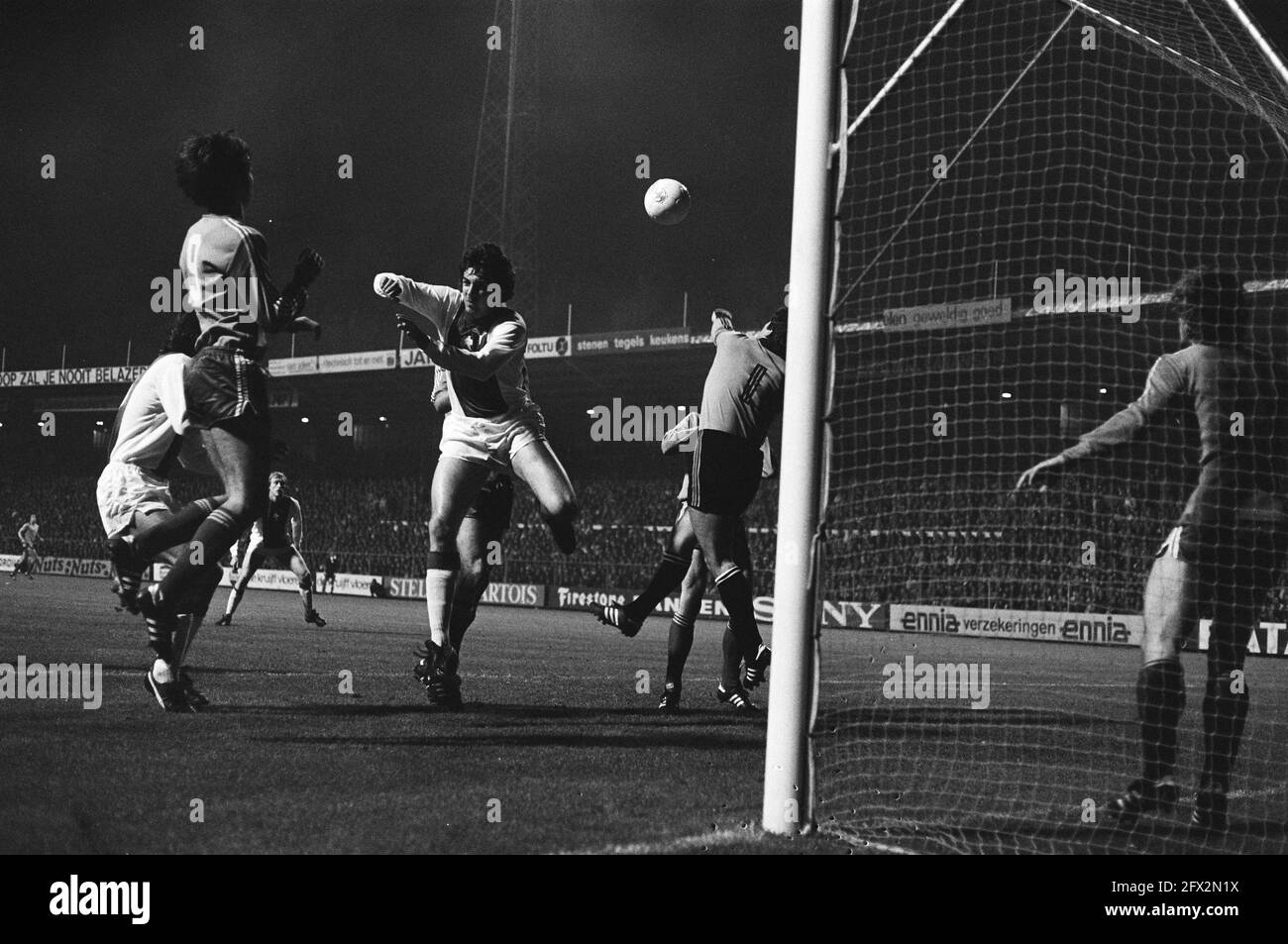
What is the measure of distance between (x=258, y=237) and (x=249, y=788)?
9.35ft

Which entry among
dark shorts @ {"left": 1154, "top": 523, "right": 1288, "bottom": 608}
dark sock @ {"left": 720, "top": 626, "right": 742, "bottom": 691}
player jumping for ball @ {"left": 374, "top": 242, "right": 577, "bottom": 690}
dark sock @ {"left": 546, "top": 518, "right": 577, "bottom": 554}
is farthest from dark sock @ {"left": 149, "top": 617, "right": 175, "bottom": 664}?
dark shorts @ {"left": 1154, "top": 523, "right": 1288, "bottom": 608}

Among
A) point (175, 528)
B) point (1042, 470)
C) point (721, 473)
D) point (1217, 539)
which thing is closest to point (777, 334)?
point (721, 473)

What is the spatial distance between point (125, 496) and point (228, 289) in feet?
5.30

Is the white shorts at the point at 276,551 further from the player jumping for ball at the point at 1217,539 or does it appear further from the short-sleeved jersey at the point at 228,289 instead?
the player jumping for ball at the point at 1217,539

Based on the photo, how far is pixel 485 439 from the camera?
643 cm

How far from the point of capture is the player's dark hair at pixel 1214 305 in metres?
4.20

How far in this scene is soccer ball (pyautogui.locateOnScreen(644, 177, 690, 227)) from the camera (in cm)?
818

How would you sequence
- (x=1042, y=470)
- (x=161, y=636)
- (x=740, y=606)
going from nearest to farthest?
(x=1042, y=470), (x=161, y=636), (x=740, y=606)

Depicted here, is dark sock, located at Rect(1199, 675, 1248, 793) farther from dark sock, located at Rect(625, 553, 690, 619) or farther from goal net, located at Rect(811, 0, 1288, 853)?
dark sock, located at Rect(625, 553, 690, 619)

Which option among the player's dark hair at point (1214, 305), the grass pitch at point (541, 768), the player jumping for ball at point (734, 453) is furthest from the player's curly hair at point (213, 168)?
the player's dark hair at point (1214, 305)

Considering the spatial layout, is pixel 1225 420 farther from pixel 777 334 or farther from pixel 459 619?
pixel 459 619

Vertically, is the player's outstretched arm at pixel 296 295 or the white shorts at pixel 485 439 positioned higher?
the player's outstretched arm at pixel 296 295

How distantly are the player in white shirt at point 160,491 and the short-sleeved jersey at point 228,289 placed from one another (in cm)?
34
